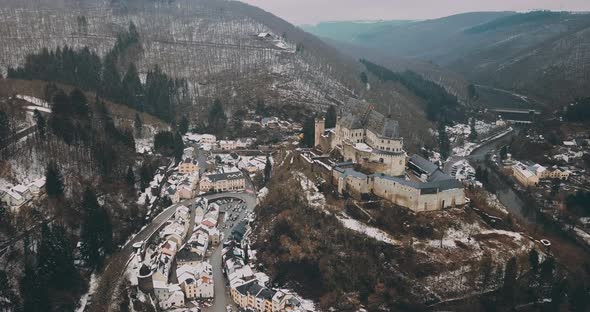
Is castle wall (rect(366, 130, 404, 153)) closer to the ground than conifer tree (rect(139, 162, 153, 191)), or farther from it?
farther from it

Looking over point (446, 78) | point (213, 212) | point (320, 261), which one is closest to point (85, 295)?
point (213, 212)

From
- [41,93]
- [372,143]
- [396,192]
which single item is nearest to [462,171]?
[372,143]

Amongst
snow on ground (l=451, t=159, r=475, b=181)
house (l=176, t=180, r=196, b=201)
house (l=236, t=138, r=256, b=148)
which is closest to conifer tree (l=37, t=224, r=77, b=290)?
house (l=176, t=180, r=196, b=201)

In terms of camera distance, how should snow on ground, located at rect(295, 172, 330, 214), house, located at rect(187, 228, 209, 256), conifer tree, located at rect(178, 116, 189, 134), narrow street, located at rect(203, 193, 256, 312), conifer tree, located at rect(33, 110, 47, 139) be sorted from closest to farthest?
narrow street, located at rect(203, 193, 256, 312) → house, located at rect(187, 228, 209, 256) → snow on ground, located at rect(295, 172, 330, 214) → conifer tree, located at rect(33, 110, 47, 139) → conifer tree, located at rect(178, 116, 189, 134)

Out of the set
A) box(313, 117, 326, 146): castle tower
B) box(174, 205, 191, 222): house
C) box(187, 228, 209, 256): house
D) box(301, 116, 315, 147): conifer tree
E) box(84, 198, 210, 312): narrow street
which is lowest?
box(84, 198, 210, 312): narrow street

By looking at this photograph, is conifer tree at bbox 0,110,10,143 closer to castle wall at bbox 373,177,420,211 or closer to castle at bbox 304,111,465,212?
castle at bbox 304,111,465,212

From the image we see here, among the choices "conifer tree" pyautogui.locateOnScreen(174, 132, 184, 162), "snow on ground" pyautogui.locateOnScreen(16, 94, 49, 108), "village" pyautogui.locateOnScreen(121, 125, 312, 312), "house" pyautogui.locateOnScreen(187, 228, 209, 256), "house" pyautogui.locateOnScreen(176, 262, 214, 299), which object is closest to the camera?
"village" pyautogui.locateOnScreen(121, 125, 312, 312)

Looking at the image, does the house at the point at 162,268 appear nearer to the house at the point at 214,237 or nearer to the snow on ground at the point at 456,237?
the house at the point at 214,237

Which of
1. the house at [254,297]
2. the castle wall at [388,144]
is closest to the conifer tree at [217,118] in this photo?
the castle wall at [388,144]

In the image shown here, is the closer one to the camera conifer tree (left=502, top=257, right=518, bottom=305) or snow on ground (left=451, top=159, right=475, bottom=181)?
conifer tree (left=502, top=257, right=518, bottom=305)
